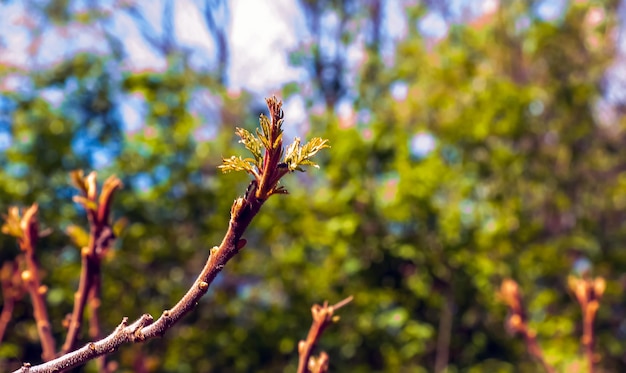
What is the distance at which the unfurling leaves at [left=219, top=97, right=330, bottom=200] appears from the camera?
61 cm

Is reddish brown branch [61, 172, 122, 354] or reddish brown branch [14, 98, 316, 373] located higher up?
reddish brown branch [61, 172, 122, 354]

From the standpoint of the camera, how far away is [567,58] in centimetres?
557

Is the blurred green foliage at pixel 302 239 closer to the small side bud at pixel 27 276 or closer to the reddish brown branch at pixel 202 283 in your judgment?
the small side bud at pixel 27 276

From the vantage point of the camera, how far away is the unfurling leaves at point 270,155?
61 cm

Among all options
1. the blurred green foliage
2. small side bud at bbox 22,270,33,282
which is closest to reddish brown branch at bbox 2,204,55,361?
small side bud at bbox 22,270,33,282

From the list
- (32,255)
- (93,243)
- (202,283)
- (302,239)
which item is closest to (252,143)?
(202,283)

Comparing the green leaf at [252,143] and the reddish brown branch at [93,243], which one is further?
the reddish brown branch at [93,243]

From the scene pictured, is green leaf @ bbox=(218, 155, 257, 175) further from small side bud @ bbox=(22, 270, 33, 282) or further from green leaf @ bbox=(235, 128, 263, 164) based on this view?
small side bud @ bbox=(22, 270, 33, 282)

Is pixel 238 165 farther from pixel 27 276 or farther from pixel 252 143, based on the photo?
pixel 27 276

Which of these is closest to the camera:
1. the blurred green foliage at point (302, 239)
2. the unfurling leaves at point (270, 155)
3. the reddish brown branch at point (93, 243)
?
the unfurling leaves at point (270, 155)

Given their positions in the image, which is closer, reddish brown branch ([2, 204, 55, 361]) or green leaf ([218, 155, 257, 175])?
green leaf ([218, 155, 257, 175])

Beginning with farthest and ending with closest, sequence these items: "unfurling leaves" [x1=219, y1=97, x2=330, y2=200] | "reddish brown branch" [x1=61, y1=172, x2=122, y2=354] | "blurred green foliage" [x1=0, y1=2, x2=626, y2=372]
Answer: "blurred green foliage" [x1=0, y1=2, x2=626, y2=372] → "reddish brown branch" [x1=61, y1=172, x2=122, y2=354] → "unfurling leaves" [x1=219, y1=97, x2=330, y2=200]

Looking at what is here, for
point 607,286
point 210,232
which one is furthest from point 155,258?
point 607,286

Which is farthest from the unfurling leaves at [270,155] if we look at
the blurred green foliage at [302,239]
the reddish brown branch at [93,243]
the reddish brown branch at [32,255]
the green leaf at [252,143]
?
the blurred green foliage at [302,239]
